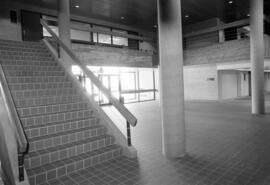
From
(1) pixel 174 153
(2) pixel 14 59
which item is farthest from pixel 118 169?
(2) pixel 14 59

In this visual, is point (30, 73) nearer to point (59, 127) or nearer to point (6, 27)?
point (59, 127)

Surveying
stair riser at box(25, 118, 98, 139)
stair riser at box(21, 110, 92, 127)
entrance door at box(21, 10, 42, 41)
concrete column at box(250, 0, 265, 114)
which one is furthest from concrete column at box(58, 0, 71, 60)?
concrete column at box(250, 0, 265, 114)

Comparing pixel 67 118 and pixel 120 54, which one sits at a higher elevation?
pixel 120 54

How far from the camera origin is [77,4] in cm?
911

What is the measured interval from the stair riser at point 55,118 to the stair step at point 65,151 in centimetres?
70

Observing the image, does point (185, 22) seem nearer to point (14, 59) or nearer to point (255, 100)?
point (255, 100)

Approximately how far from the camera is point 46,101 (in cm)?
425

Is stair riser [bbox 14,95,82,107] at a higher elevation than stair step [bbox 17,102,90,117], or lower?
higher

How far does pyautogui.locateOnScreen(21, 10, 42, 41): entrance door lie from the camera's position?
31.1 feet

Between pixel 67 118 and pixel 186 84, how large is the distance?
12.2 m

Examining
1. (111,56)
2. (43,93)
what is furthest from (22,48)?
(111,56)

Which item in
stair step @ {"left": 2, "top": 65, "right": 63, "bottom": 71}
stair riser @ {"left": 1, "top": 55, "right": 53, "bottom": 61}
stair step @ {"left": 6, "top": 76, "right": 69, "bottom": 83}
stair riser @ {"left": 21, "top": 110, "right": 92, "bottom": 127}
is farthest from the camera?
stair riser @ {"left": 1, "top": 55, "right": 53, "bottom": 61}

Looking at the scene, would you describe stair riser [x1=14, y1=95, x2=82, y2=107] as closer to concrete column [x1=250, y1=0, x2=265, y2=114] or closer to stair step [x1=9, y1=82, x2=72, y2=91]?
stair step [x1=9, y1=82, x2=72, y2=91]

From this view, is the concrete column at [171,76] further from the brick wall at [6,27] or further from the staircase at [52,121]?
the brick wall at [6,27]
